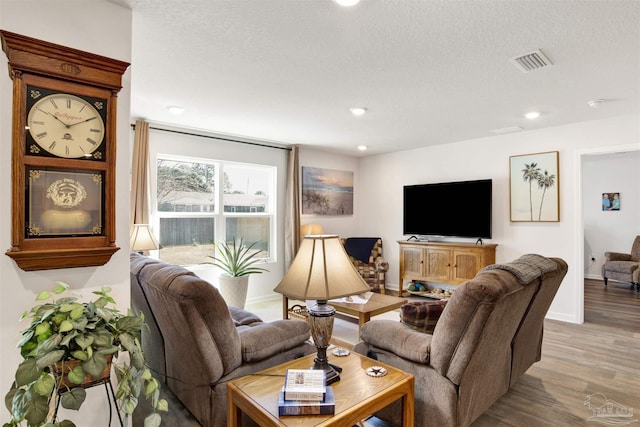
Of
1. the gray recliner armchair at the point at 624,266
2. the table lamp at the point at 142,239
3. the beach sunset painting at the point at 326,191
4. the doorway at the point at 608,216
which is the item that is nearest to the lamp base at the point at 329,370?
the table lamp at the point at 142,239

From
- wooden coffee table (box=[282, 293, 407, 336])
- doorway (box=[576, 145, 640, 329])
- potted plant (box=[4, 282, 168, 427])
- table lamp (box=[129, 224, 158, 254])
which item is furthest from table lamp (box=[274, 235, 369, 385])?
doorway (box=[576, 145, 640, 329])

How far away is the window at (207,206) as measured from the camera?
4480 millimetres

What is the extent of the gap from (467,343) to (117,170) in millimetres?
1957

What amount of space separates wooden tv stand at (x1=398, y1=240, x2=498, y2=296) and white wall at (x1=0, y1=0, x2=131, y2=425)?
Answer: 4.32 metres

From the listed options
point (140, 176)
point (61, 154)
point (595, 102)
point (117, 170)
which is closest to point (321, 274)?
point (117, 170)

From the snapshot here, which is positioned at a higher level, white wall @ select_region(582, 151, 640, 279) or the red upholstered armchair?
white wall @ select_region(582, 151, 640, 279)

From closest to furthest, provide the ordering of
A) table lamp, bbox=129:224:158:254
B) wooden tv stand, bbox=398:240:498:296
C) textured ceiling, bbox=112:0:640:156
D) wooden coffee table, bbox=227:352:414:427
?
wooden coffee table, bbox=227:352:414:427 → textured ceiling, bbox=112:0:640:156 → table lamp, bbox=129:224:158:254 → wooden tv stand, bbox=398:240:498:296

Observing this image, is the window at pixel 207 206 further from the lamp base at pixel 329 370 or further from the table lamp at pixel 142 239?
the lamp base at pixel 329 370

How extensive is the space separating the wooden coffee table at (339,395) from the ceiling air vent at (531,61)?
2.28m

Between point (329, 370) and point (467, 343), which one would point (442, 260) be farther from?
point (329, 370)

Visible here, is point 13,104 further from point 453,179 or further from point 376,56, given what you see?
point 453,179

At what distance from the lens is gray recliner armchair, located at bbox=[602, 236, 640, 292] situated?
5.75 metres

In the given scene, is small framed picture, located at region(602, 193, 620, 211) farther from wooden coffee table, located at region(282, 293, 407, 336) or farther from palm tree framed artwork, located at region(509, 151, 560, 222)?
wooden coffee table, located at region(282, 293, 407, 336)

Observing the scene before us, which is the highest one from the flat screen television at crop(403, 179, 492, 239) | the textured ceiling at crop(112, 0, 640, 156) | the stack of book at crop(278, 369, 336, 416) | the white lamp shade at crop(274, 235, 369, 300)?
the textured ceiling at crop(112, 0, 640, 156)
